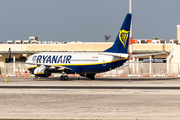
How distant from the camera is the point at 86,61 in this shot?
2042 inches

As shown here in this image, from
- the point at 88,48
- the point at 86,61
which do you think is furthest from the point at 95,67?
the point at 88,48

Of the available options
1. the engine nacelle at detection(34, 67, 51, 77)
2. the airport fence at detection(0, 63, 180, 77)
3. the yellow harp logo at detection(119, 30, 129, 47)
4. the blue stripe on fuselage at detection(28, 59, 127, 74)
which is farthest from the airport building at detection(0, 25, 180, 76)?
the yellow harp logo at detection(119, 30, 129, 47)

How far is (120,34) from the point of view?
4934cm

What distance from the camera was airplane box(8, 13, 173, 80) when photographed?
49.2 meters

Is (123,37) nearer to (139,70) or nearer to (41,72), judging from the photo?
(41,72)

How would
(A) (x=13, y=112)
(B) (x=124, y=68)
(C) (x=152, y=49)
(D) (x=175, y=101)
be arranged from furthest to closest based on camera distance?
(C) (x=152, y=49)
(B) (x=124, y=68)
(D) (x=175, y=101)
(A) (x=13, y=112)

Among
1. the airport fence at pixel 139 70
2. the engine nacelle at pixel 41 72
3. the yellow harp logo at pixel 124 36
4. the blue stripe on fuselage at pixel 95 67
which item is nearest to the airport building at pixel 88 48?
the airport fence at pixel 139 70

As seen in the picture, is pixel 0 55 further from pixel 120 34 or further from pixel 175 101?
pixel 175 101

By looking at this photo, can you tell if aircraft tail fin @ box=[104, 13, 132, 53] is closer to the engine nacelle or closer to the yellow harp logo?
the yellow harp logo

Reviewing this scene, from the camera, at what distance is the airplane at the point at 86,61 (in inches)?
1935

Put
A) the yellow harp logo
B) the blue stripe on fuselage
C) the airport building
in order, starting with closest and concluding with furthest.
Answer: the yellow harp logo → the blue stripe on fuselage → the airport building

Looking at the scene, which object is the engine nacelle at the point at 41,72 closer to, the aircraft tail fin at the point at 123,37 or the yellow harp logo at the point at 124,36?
the aircraft tail fin at the point at 123,37

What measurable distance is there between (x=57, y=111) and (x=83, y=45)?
7094 cm

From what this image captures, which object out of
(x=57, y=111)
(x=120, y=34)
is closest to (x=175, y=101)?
(x=57, y=111)
